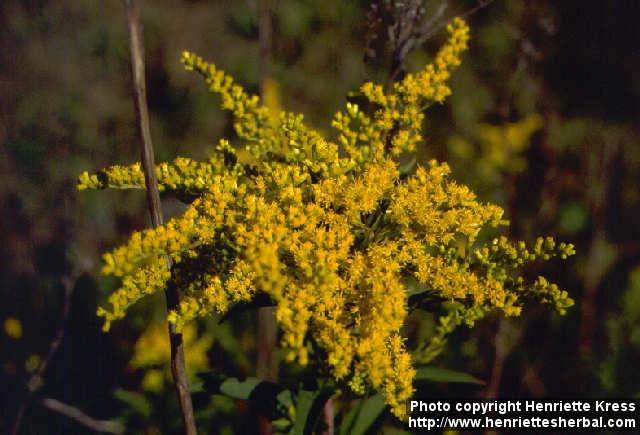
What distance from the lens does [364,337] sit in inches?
45.7

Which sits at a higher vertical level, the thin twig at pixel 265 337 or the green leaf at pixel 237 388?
the thin twig at pixel 265 337

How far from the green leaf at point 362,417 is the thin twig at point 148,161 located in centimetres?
53

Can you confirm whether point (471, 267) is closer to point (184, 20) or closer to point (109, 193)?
point (109, 193)

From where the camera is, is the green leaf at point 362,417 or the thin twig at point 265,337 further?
the thin twig at point 265,337

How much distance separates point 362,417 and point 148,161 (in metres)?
1.00

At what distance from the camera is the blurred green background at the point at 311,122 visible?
2.79m

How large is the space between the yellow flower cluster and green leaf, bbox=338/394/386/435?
285 mm

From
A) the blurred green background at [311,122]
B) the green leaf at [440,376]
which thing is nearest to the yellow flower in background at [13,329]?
the blurred green background at [311,122]

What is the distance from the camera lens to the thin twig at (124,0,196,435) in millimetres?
935

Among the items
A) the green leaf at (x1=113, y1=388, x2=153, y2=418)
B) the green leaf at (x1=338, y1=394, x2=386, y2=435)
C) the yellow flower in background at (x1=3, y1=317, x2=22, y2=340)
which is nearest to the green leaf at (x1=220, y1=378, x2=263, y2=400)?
the green leaf at (x1=338, y1=394, x2=386, y2=435)

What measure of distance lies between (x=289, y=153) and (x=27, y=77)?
419 centimetres

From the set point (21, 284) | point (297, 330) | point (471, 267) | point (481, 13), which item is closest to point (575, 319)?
point (471, 267)

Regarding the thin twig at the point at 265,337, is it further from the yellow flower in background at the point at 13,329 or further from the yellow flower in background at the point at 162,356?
the yellow flower in background at the point at 13,329

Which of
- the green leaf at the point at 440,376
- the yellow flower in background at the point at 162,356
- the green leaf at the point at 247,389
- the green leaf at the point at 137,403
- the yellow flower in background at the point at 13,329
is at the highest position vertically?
the yellow flower in background at the point at 13,329
